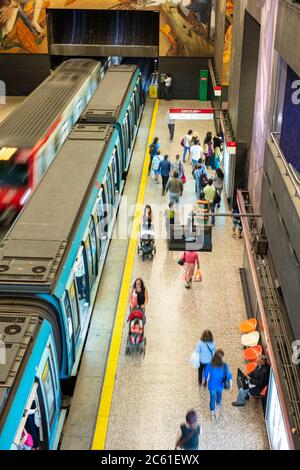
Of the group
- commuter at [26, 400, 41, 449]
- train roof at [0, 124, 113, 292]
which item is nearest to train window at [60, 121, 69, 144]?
train roof at [0, 124, 113, 292]

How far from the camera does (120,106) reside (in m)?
19.4

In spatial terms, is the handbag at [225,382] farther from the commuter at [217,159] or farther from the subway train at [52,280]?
the commuter at [217,159]

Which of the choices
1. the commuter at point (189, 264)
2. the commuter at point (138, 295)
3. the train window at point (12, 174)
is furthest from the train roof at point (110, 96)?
the commuter at point (138, 295)

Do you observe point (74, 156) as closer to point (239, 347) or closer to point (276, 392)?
point (239, 347)

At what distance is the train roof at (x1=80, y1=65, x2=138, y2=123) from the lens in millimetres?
18141

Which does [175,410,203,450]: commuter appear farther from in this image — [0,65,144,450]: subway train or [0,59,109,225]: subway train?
[0,59,109,225]: subway train

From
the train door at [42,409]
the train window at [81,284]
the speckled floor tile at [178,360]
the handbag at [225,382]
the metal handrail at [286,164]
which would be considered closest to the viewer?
the train door at [42,409]

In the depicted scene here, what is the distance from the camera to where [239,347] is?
11953 mm

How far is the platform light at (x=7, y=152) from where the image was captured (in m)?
15.0

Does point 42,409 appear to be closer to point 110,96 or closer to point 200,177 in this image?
point 200,177

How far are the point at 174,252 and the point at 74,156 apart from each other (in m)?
3.40

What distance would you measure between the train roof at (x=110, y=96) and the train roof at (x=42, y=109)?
0.76 metres

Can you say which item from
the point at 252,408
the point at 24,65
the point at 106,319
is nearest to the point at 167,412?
the point at 252,408

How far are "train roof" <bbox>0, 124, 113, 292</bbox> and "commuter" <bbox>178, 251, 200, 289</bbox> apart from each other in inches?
102
